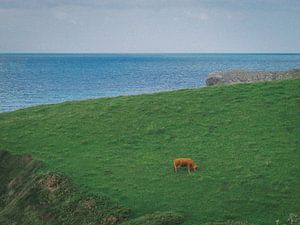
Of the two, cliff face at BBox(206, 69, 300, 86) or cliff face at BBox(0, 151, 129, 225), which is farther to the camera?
cliff face at BBox(206, 69, 300, 86)

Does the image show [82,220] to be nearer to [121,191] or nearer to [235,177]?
[121,191]

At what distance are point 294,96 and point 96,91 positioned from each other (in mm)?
91114

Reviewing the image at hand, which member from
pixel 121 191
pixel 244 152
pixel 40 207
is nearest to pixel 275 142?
pixel 244 152

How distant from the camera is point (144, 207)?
21.8 meters

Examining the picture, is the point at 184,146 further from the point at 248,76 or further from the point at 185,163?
the point at 248,76

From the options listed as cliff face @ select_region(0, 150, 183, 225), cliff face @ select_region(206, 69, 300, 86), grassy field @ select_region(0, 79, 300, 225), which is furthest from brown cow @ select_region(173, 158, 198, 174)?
cliff face @ select_region(206, 69, 300, 86)

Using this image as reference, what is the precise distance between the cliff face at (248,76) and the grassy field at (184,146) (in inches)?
969

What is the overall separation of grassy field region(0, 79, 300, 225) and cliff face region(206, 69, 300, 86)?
24.6 m

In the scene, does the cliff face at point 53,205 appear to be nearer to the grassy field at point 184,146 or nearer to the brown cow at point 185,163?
the grassy field at point 184,146

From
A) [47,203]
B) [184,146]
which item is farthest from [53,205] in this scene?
[184,146]

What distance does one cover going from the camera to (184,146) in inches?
1167

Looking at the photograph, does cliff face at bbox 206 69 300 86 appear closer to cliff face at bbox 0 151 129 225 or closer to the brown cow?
the brown cow

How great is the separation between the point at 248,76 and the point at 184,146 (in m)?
44.6

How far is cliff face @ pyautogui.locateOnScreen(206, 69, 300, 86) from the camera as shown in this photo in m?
66.6
